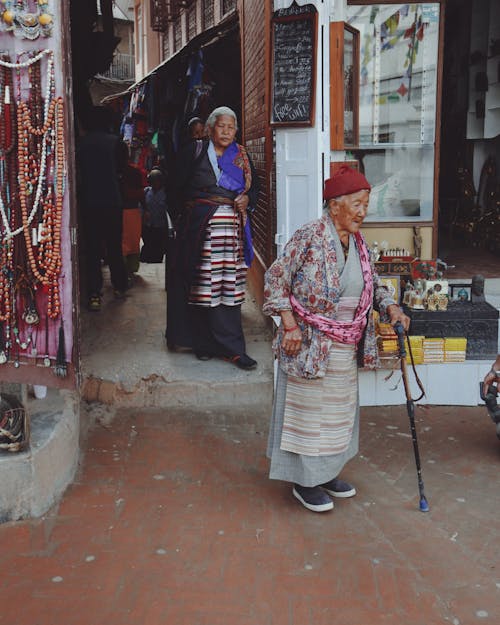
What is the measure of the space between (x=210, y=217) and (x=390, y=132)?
2.33 meters

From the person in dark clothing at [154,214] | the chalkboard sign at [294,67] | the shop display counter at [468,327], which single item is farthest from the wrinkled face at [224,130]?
the person in dark clothing at [154,214]

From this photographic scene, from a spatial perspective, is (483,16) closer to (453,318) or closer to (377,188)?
(377,188)

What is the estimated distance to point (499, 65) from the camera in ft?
28.6

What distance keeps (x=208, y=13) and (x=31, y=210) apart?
1422 cm

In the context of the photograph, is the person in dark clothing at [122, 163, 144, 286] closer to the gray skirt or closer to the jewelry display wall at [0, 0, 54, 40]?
the jewelry display wall at [0, 0, 54, 40]

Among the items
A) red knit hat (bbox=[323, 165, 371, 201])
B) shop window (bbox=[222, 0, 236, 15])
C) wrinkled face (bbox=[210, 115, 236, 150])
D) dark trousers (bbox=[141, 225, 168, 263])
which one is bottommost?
dark trousers (bbox=[141, 225, 168, 263])

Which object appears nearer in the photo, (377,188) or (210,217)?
(210,217)

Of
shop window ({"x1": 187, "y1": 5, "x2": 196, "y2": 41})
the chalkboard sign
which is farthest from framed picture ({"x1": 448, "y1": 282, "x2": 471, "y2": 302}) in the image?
shop window ({"x1": 187, "y1": 5, "x2": 196, "y2": 41})

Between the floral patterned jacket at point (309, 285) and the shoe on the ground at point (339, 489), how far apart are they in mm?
824

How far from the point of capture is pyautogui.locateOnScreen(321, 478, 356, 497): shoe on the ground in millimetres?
4520

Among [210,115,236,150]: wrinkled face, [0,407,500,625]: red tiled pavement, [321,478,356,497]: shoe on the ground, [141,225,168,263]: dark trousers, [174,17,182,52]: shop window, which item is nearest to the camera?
[0,407,500,625]: red tiled pavement

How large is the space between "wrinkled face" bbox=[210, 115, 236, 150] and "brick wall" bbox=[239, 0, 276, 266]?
32.4 inches

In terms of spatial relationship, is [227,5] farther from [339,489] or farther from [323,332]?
[339,489]

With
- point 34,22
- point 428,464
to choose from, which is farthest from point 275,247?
point 34,22
